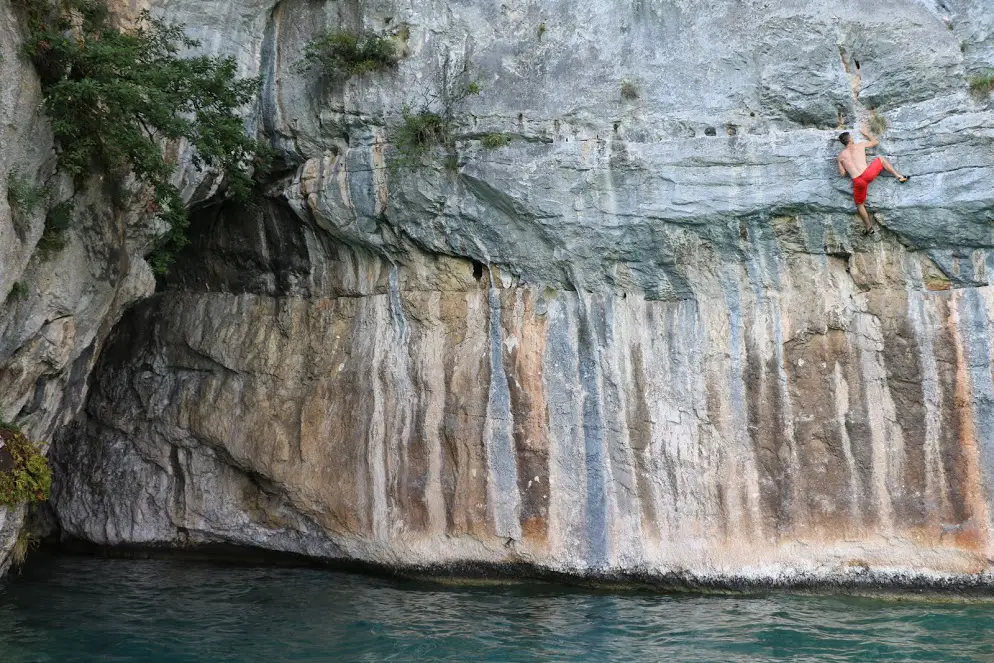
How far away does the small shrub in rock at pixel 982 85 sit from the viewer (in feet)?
31.9

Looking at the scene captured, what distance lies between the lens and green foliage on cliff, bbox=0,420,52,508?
8977mm

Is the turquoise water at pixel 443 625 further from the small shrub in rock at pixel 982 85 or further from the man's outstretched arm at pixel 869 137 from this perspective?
the small shrub in rock at pixel 982 85

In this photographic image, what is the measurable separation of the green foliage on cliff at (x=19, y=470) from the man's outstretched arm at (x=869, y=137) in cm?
942

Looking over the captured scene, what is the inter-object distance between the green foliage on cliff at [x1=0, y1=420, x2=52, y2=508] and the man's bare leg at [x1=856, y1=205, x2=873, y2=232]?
9.11 metres

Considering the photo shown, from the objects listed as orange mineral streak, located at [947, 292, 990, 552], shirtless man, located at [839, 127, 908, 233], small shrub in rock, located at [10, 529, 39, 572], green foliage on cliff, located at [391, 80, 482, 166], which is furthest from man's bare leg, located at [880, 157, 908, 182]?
small shrub in rock, located at [10, 529, 39, 572]

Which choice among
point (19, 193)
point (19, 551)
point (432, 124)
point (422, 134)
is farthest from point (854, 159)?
point (19, 551)

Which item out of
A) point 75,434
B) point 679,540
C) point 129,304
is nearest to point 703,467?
point 679,540

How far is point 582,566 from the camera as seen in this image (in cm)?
1057

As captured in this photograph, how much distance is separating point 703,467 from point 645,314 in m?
1.91

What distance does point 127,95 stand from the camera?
860 cm

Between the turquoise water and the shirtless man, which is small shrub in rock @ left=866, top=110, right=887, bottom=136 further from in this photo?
the turquoise water

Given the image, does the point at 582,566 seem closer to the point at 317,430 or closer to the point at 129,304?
the point at 317,430

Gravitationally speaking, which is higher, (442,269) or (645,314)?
(442,269)

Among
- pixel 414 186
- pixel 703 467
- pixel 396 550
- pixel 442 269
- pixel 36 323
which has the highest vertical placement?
pixel 414 186
